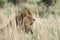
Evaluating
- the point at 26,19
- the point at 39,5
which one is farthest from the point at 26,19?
the point at 39,5

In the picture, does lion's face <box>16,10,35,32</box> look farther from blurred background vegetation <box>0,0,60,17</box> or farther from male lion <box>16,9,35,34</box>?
blurred background vegetation <box>0,0,60,17</box>

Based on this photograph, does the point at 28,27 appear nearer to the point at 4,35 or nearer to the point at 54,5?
the point at 4,35

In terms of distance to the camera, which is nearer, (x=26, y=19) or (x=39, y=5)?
(x=26, y=19)

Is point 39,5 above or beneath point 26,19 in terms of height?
beneath

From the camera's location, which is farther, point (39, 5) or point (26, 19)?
point (39, 5)

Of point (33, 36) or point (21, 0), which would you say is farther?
point (21, 0)

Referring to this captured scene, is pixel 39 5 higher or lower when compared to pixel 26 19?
lower

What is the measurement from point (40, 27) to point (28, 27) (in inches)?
47.5

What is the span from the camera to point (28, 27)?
6.54 metres

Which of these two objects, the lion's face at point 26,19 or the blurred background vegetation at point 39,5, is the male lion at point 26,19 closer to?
the lion's face at point 26,19

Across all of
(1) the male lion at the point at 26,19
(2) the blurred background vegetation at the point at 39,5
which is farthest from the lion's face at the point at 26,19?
(2) the blurred background vegetation at the point at 39,5

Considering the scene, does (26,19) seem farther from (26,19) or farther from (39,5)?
(39,5)

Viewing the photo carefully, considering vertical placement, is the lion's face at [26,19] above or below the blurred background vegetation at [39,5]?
above

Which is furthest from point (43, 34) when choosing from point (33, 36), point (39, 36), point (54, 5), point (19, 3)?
point (19, 3)
